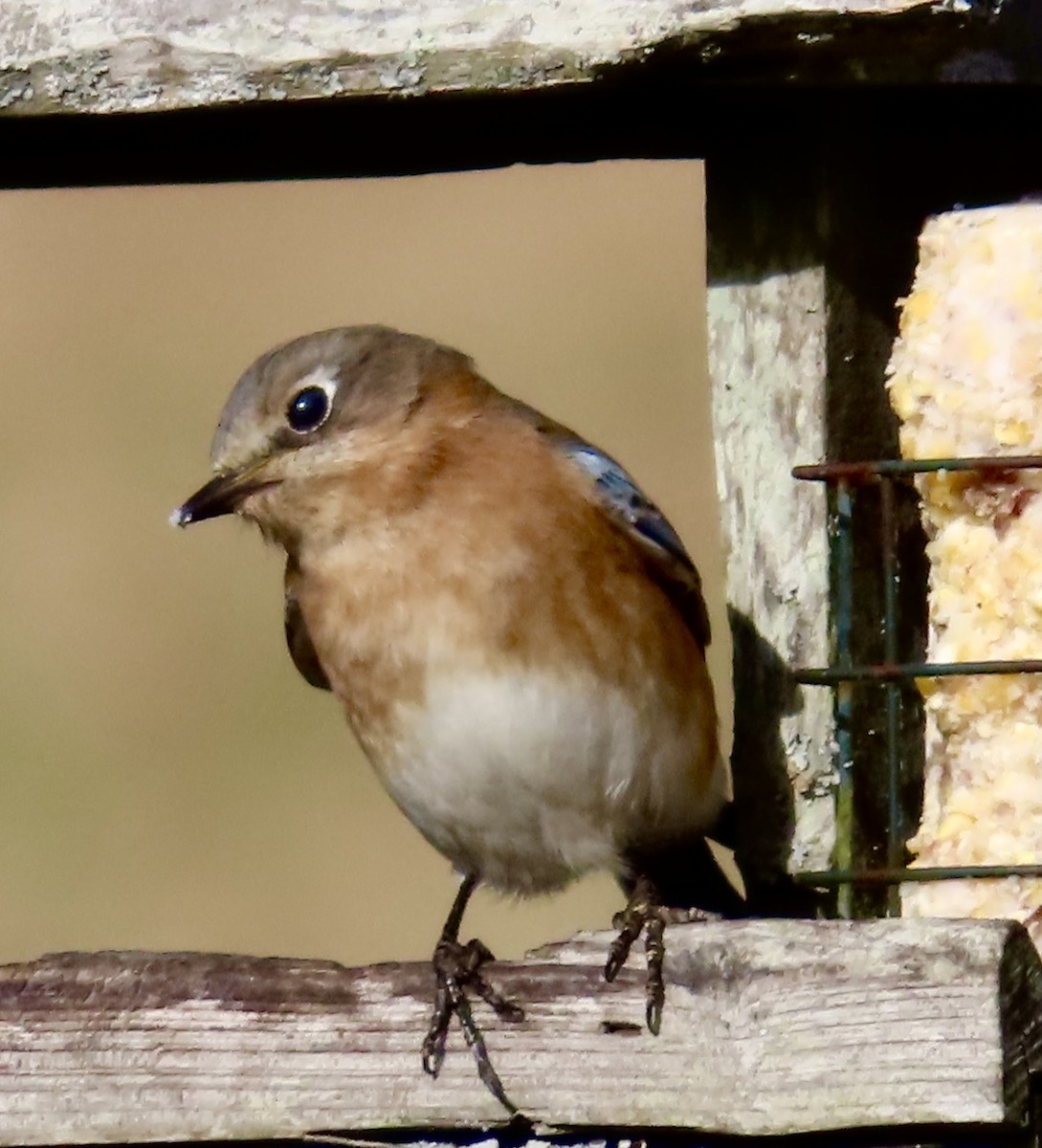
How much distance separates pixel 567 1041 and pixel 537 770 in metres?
1.20

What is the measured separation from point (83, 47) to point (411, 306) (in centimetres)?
462

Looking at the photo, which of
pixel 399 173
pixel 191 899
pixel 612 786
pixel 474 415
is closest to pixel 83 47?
pixel 399 173

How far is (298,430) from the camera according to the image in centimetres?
494

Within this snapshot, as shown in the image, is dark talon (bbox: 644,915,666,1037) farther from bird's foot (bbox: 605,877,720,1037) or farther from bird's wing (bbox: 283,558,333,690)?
bird's wing (bbox: 283,558,333,690)

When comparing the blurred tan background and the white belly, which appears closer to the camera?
the white belly

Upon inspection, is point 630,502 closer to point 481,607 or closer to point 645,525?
point 645,525

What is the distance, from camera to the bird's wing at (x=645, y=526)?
5.04 metres

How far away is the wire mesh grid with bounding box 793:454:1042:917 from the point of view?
4141 millimetres

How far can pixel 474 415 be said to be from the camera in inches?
204

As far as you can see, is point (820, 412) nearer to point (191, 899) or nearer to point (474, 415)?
point (474, 415)

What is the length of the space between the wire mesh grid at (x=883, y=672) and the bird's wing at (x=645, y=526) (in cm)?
55

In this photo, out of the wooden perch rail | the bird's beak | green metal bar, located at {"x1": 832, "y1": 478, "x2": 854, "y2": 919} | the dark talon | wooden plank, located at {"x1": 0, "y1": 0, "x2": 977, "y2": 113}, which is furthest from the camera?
the bird's beak

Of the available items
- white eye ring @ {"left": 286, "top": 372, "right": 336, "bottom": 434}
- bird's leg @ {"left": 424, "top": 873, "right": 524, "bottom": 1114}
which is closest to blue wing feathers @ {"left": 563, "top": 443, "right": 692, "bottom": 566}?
white eye ring @ {"left": 286, "top": 372, "right": 336, "bottom": 434}

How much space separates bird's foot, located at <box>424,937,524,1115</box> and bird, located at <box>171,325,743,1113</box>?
94cm
